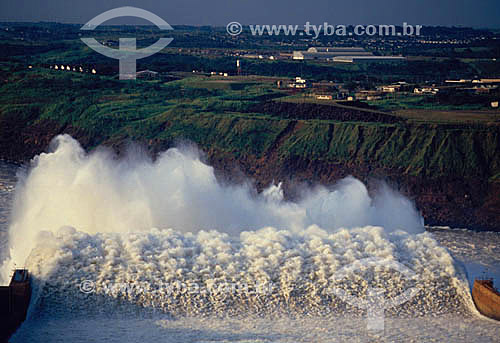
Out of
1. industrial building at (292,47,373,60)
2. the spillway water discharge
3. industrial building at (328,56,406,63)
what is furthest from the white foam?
industrial building at (292,47,373,60)

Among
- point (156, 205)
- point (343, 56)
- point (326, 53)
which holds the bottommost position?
point (156, 205)

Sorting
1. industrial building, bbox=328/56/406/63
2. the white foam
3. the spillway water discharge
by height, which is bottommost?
the spillway water discharge

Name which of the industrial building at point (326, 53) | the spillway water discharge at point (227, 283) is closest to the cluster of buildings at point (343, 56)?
the industrial building at point (326, 53)

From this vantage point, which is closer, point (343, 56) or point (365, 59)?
point (365, 59)

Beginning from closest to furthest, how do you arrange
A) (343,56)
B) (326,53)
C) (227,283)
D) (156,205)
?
(227,283) < (156,205) < (343,56) < (326,53)

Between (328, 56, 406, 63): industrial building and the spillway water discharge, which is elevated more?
(328, 56, 406, 63): industrial building

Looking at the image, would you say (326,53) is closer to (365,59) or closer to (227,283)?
(365,59)

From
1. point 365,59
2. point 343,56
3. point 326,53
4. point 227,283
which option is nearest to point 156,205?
point 227,283

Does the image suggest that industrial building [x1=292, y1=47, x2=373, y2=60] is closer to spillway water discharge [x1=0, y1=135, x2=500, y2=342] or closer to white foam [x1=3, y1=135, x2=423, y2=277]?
white foam [x1=3, y1=135, x2=423, y2=277]

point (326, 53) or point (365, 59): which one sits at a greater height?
point (326, 53)
